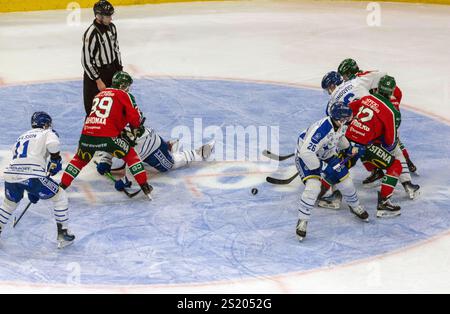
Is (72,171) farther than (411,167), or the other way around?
(411,167)

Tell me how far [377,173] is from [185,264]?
2763mm

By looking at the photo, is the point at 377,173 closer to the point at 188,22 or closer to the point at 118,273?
the point at 118,273

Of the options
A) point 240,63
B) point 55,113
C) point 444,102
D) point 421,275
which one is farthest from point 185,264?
point 240,63

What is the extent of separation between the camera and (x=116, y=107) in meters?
8.30

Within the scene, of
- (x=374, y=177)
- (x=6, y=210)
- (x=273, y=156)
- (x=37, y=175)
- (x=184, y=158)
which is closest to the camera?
(x=37, y=175)

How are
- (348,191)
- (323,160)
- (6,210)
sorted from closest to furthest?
1. (6,210)
2. (348,191)
3. (323,160)

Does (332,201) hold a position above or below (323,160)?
below

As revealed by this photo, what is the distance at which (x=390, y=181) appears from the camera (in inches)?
317

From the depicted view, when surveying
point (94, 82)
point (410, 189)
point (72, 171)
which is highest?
point (94, 82)

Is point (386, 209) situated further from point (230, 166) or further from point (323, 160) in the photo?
point (230, 166)

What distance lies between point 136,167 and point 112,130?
0.43 metres

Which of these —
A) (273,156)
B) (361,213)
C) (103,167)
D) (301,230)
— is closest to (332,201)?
(361,213)

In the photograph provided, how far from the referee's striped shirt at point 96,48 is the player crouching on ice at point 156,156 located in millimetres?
963
